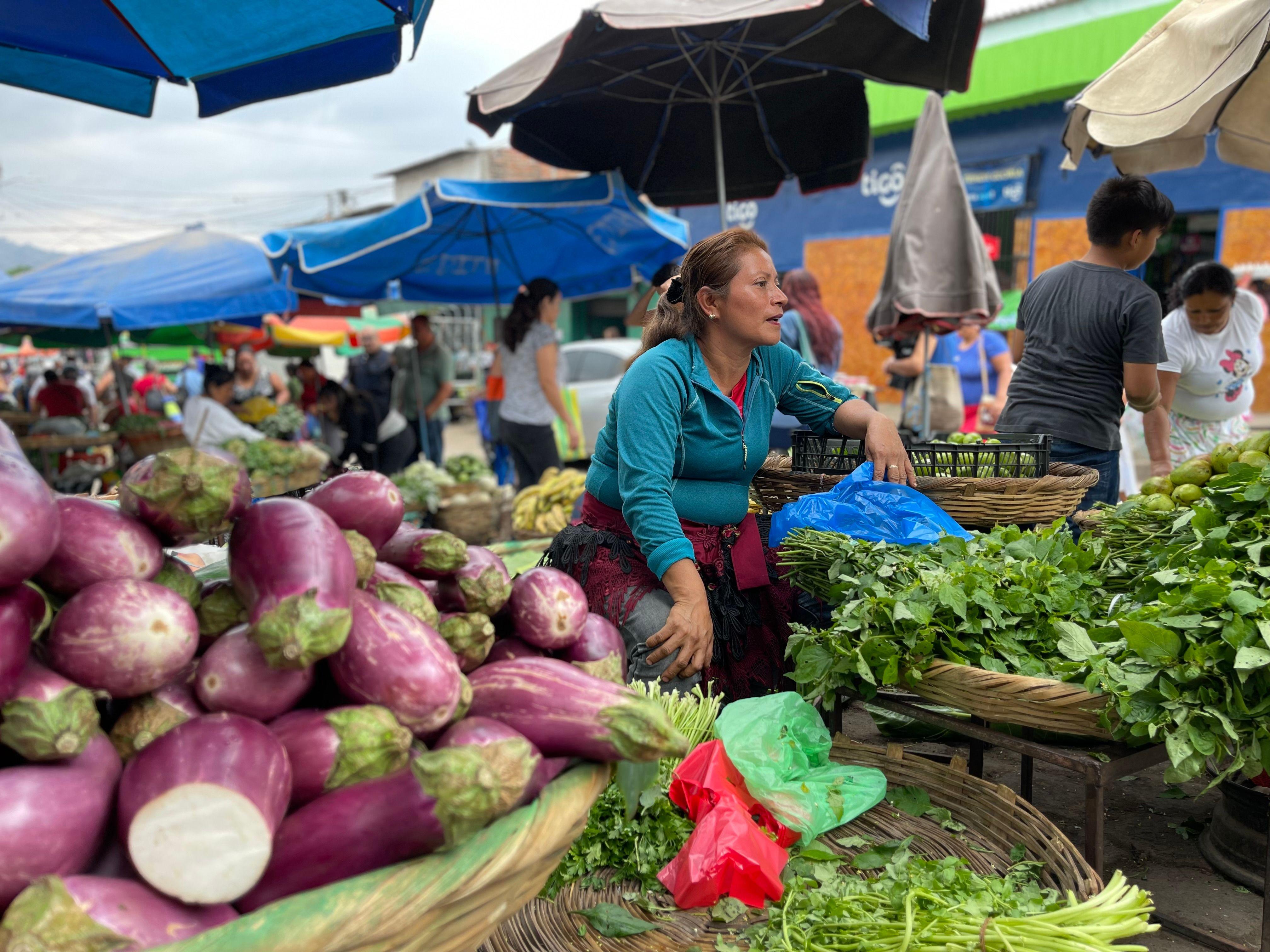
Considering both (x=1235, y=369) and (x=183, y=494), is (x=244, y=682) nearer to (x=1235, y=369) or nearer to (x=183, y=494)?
(x=183, y=494)

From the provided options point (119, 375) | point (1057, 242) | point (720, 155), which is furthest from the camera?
point (1057, 242)

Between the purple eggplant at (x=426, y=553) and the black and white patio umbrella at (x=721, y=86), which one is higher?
the black and white patio umbrella at (x=721, y=86)

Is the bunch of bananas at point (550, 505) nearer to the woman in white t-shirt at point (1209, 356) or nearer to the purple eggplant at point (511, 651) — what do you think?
the woman in white t-shirt at point (1209, 356)

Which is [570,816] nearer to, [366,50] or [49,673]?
[49,673]

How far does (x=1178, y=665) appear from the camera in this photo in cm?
175

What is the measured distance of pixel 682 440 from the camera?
2.49 m

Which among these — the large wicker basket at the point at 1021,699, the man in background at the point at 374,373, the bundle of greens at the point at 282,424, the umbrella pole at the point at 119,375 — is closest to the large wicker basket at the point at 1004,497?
the large wicker basket at the point at 1021,699

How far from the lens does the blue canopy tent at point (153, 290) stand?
7.78 m

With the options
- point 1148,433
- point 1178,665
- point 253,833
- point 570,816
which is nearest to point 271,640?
point 253,833

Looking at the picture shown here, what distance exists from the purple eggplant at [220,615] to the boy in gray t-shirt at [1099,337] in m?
3.21

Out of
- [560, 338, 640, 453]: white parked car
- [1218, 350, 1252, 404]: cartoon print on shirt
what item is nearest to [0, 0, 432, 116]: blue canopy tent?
[1218, 350, 1252, 404]: cartoon print on shirt

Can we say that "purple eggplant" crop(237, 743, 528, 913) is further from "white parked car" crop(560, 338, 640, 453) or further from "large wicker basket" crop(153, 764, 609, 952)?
"white parked car" crop(560, 338, 640, 453)

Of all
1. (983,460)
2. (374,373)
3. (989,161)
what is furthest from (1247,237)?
(983,460)

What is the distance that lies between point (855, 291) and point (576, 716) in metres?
15.7
